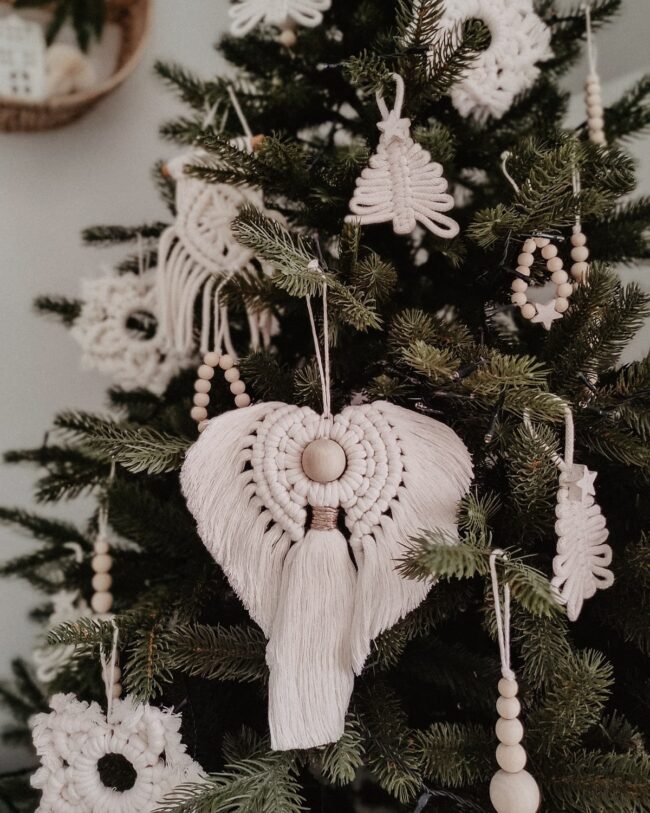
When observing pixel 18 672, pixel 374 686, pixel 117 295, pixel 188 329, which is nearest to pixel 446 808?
pixel 374 686

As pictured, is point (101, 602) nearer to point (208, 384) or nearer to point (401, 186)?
point (208, 384)

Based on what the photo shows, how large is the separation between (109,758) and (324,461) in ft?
0.90

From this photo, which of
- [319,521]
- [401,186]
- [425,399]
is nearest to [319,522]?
[319,521]

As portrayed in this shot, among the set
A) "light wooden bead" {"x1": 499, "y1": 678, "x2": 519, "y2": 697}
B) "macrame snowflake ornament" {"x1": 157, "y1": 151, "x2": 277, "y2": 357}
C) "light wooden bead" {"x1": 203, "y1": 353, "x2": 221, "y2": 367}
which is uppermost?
"macrame snowflake ornament" {"x1": 157, "y1": 151, "x2": 277, "y2": 357}

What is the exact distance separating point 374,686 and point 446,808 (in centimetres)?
8

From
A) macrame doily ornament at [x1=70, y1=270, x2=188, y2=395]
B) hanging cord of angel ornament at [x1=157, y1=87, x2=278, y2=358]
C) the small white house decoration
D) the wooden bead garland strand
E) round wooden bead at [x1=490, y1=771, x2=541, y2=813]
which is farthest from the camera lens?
the small white house decoration

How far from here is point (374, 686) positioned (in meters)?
0.44

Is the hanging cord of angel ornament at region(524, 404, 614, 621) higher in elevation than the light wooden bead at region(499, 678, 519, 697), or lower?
higher

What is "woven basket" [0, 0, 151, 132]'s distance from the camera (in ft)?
3.23

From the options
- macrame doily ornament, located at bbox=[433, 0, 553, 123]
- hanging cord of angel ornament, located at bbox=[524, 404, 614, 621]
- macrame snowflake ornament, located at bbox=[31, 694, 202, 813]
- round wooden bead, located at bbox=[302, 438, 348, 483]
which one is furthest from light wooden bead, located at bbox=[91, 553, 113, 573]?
macrame doily ornament, located at bbox=[433, 0, 553, 123]

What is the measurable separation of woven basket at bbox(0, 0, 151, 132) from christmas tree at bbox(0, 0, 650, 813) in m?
0.47

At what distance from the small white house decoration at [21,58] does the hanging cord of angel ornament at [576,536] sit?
0.97 metres

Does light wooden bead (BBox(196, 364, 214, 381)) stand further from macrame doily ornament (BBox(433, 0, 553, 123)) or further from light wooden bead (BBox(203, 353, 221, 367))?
macrame doily ornament (BBox(433, 0, 553, 123))

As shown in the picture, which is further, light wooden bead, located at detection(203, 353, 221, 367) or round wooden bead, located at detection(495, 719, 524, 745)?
light wooden bead, located at detection(203, 353, 221, 367)
